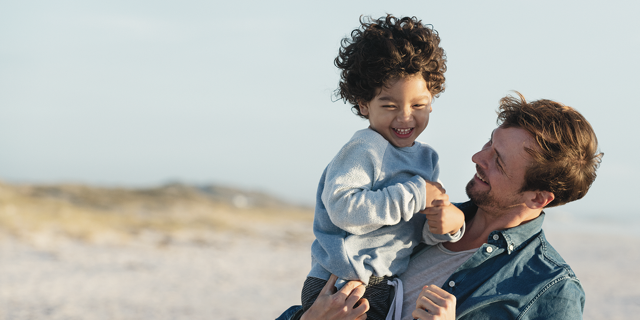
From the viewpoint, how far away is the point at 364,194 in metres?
2.58

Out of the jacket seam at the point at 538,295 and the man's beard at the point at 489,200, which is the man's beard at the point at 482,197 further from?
the jacket seam at the point at 538,295

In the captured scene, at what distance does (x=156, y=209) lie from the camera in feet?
82.8

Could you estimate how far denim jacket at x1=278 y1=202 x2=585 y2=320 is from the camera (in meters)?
2.67

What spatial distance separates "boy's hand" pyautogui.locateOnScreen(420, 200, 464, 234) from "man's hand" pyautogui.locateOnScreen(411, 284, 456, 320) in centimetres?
30

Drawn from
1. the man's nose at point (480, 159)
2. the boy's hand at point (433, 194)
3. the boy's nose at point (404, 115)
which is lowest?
the boy's hand at point (433, 194)

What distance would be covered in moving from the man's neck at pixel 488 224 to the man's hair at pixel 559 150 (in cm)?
17

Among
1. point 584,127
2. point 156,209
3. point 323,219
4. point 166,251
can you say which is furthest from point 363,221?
point 156,209

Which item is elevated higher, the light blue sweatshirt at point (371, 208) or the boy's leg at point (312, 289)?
the light blue sweatshirt at point (371, 208)

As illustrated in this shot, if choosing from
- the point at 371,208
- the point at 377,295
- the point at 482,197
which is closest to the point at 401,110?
the point at 371,208

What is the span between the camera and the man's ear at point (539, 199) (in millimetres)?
2945

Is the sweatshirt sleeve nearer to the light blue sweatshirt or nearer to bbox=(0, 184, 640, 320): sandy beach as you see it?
the light blue sweatshirt

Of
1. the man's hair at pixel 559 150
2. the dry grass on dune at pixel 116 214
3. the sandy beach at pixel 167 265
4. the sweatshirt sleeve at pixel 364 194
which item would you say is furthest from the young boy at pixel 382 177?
the dry grass on dune at pixel 116 214

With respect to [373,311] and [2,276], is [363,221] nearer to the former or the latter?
[373,311]

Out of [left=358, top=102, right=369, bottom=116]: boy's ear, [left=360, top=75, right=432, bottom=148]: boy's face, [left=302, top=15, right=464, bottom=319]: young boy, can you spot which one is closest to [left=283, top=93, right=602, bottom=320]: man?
[left=302, top=15, right=464, bottom=319]: young boy
